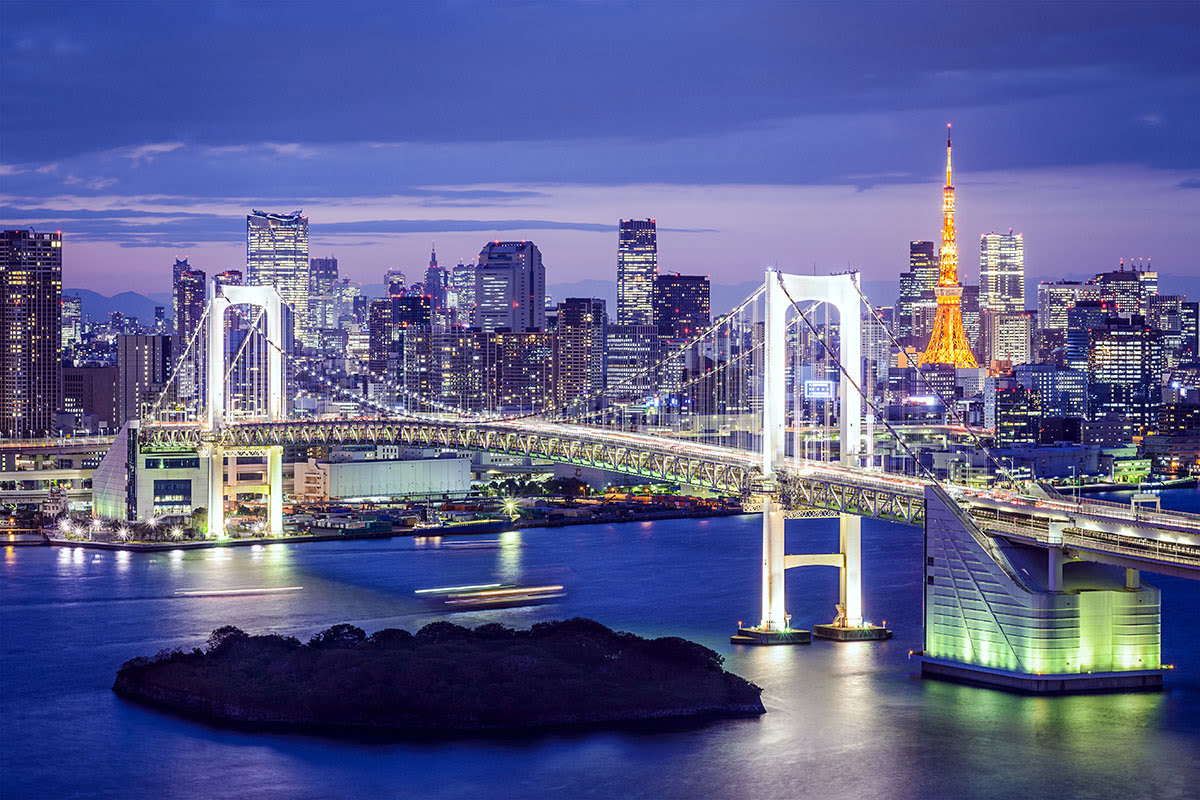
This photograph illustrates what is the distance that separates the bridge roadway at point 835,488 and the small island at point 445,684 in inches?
90.5

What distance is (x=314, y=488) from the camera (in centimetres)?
3953

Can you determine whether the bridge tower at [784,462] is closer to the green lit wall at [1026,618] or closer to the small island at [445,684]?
the small island at [445,684]

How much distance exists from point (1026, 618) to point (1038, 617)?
13 cm

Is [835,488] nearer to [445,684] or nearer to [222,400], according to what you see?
[445,684]

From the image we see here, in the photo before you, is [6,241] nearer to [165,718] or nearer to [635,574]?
[635,574]

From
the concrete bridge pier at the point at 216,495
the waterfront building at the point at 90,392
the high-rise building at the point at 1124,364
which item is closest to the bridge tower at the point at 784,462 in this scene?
the concrete bridge pier at the point at 216,495

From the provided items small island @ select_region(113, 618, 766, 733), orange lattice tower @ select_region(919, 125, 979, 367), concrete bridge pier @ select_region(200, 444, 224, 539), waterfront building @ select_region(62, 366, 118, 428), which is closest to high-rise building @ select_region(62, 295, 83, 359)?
waterfront building @ select_region(62, 366, 118, 428)

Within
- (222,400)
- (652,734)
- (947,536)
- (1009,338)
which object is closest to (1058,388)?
(1009,338)

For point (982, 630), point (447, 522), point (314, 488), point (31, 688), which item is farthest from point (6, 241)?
point (982, 630)

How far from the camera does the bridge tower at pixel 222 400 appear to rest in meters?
33.0

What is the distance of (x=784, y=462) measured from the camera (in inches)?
878

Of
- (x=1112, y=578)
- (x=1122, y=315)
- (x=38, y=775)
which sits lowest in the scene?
(x=38, y=775)

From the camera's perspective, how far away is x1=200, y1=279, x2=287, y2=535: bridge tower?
33.0 metres

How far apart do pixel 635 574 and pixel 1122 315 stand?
63213 mm
